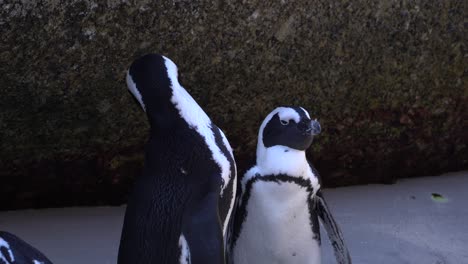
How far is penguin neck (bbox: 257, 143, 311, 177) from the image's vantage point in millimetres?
1957

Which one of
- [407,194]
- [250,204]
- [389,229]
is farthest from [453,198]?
[250,204]

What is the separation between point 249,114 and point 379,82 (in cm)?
45

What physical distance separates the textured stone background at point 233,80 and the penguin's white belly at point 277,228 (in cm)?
59

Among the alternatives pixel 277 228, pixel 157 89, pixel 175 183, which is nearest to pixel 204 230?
pixel 175 183

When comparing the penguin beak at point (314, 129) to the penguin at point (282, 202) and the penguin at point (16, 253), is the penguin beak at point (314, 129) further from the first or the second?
the penguin at point (16, 253)

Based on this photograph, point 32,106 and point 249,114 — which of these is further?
point 249,114

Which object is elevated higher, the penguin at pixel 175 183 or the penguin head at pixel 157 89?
the penguin head at pixel 157 89

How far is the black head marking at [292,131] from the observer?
1.95 meters

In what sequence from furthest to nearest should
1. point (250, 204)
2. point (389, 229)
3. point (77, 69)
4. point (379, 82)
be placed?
1. point (379, 82)
2. point (389, 229)
3. point (77, 69)
4. point (250, 204)

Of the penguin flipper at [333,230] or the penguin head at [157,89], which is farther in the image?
the penguin flipper at [333,230]

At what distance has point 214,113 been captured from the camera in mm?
2562

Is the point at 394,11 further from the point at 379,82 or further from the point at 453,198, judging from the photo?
the point at 453,198

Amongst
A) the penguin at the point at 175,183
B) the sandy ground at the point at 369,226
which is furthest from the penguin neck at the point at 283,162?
the sandy ground at the point at 369,226

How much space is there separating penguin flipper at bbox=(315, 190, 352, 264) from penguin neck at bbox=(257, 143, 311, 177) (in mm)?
131
